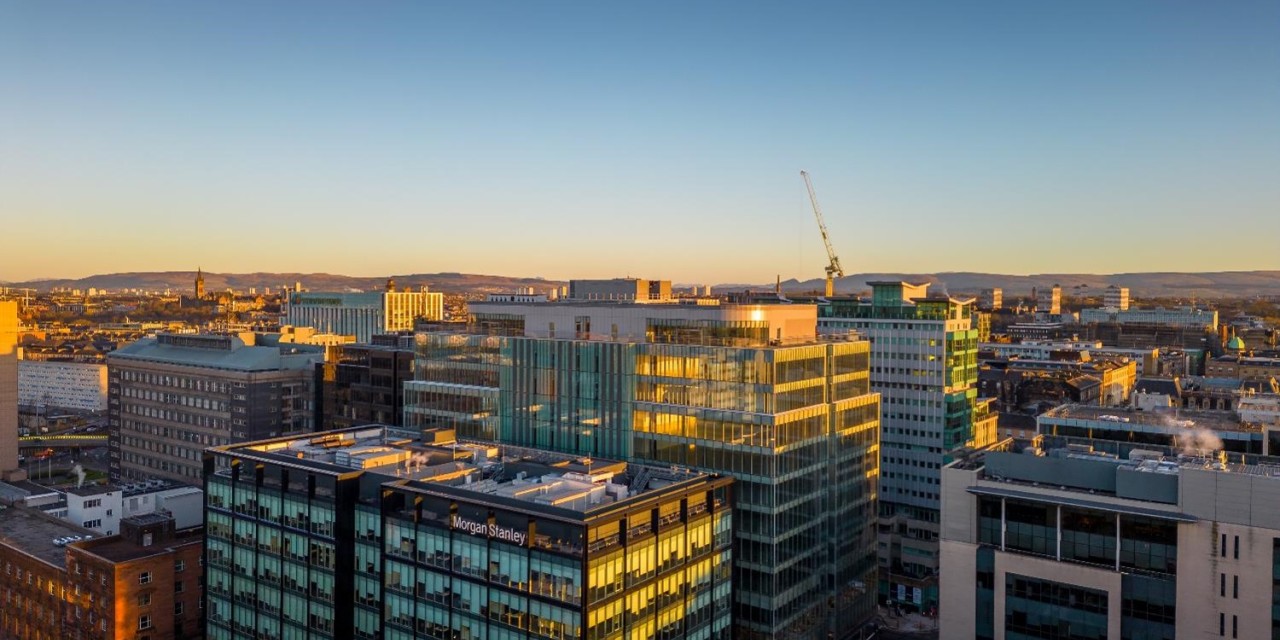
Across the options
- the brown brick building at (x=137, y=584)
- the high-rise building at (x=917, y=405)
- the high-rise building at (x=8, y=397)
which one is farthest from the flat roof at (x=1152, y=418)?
the high-rise building at (x=8, y=397)

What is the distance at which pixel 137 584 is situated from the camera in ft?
301

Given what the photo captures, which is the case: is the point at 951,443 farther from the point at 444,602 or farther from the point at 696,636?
the point at 444,602

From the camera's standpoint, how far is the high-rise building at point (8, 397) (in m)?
161

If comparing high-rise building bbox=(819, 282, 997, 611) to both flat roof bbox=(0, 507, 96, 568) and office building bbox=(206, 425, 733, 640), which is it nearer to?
office building bbox=(206, 425, 733, 640)

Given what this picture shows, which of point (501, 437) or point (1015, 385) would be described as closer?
point (501, 437)

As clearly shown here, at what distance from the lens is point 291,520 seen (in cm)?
8206

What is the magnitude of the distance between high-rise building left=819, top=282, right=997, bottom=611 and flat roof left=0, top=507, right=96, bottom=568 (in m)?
106

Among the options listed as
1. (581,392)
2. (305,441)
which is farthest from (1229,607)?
(305,441)

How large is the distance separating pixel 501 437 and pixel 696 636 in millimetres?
32973

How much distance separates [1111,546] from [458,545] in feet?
165

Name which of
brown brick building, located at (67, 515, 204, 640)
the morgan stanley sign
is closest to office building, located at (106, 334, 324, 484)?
brown brick building, located at (67, 515, 204, 640)

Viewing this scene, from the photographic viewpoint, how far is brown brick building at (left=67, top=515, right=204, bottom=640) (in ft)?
297

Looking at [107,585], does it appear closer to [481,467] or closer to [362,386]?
[481,467]

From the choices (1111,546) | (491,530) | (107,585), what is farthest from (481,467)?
(1111,546)
